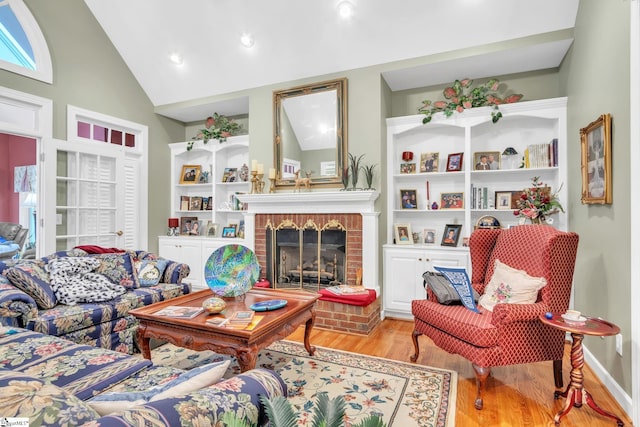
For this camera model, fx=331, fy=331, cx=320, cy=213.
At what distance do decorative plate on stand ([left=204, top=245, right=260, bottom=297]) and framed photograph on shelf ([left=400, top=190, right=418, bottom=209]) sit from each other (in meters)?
2.11

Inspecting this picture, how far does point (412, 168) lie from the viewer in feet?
13.1

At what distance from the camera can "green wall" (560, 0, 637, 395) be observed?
2.04m

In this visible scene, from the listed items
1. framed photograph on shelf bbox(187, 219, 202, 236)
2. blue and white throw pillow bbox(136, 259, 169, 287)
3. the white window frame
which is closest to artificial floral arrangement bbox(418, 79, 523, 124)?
blue and white throw pillow bbox(136, 259, 169, 287)

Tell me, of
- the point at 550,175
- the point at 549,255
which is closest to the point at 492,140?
the point at 550,175

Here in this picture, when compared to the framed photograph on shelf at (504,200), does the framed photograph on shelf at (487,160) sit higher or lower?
higher

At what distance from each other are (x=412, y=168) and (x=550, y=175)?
4.66 feet

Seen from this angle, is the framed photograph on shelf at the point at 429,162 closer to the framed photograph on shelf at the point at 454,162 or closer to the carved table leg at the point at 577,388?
the framed photograph on shelf at the point at 454,162

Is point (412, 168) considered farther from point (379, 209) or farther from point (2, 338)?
point (2, 338)

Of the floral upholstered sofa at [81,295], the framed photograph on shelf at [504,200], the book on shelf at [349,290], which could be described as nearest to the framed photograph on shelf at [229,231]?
the floral upholstered sofa at [81,295]

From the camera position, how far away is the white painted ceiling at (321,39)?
3113 mm

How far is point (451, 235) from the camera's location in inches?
146

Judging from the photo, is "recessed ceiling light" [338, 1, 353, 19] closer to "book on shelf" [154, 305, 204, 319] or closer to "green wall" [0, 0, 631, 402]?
"green wall" [0, 0, 631, 402]

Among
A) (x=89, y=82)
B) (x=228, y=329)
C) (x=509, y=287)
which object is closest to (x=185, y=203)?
(x=89, y=82)

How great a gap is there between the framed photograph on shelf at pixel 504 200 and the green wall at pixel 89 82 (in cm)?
470
